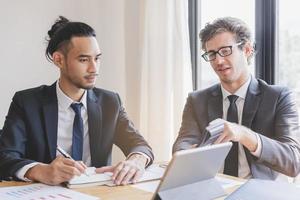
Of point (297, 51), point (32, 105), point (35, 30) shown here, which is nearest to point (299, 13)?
point (297, 51)

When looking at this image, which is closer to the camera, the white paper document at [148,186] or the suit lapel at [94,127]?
the white paper document at [148,186]

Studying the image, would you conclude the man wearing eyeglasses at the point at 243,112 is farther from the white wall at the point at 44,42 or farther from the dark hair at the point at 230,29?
the white wall at the point at 44,42

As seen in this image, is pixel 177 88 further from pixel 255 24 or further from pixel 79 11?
pixel 79 11

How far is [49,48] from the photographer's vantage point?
1.93m

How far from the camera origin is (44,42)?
2.91 m

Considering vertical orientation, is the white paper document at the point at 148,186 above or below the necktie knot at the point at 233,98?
below

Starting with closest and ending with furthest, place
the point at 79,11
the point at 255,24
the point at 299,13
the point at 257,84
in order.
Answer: the point at 257,84 → the point at 299,13 → the point at 255,24 → the point at 79,11

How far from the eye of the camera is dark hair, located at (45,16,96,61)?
1.84m

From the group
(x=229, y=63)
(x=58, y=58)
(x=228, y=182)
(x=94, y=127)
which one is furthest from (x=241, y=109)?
(x=58, y=58)

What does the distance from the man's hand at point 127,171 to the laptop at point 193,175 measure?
0.29m

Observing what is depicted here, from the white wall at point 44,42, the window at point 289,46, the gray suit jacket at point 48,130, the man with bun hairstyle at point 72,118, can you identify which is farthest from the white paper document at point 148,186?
the white wall at point 44,42

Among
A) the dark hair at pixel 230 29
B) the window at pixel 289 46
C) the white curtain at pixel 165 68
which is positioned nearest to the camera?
the dark hair at pixel 230 29

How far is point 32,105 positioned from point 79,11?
5.15 ft

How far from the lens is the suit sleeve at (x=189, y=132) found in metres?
1.84
